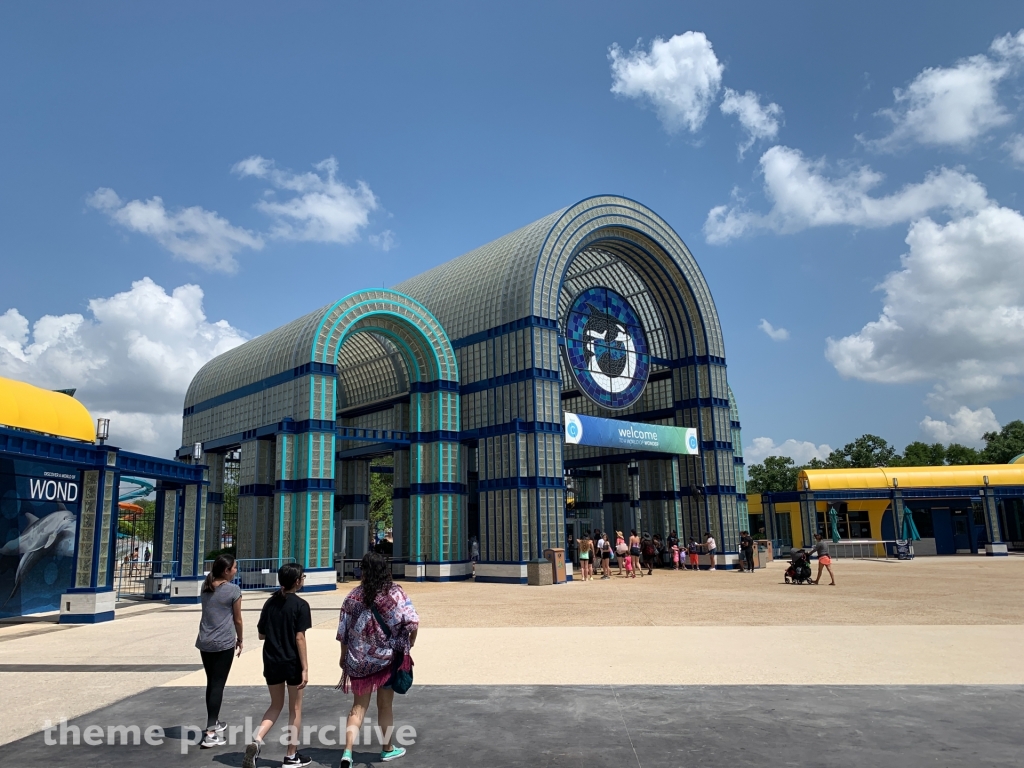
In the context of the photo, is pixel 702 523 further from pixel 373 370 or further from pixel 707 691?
pixel 707 691

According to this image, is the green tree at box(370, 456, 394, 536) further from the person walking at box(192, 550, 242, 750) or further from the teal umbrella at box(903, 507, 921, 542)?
the person walking at box(192, 550, 242, 750)

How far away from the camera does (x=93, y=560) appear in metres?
19.5

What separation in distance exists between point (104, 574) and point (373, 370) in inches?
1023

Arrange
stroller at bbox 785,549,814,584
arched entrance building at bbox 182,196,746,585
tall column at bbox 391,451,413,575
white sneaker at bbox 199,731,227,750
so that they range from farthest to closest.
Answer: tall column at bbox 391,451,413,575 < arched entrance building at bbox 182,196,746,585 < stroller at bbox 785,549,814,584 < white sneaker at bbox 199,731,227,750

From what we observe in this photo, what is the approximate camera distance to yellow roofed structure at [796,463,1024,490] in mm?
50375

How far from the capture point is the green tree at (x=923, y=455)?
9869 centimetres

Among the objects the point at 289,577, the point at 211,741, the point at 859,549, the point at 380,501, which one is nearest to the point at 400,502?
the point at 859,549

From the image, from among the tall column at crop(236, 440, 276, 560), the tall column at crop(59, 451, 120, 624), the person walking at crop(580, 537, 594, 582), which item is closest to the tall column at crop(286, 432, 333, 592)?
the tall column at crop(236, 440, 276, 560)

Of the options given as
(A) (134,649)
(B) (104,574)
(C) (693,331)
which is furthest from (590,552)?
(A) (134,649)

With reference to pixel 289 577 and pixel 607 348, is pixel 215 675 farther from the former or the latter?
pixel 607 348

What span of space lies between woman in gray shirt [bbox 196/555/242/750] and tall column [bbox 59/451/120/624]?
13.6m

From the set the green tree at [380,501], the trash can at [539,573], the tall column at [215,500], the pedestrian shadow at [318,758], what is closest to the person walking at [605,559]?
the trash can at [539,573]

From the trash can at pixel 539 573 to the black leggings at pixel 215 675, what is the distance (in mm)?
23669

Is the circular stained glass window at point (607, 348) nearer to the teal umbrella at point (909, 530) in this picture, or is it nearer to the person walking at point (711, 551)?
the person walking at point (711, 551)
